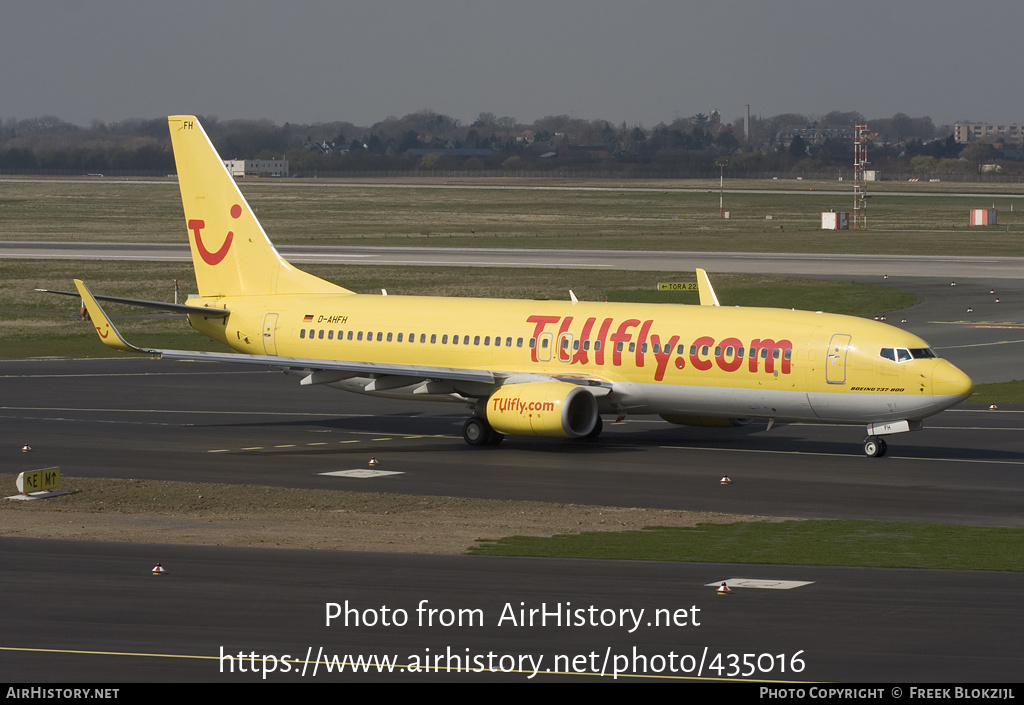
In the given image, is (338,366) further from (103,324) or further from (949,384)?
(949,384)

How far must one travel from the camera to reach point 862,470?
4100 cm

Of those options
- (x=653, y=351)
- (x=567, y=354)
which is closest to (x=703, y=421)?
(x=653, y=351)

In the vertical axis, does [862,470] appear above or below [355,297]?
below

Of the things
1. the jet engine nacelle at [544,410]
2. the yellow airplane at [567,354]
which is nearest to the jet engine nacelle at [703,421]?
the yellow airplane at [567,354]

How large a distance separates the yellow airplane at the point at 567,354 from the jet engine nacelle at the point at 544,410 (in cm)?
4

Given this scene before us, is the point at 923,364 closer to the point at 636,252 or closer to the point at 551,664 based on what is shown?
the point at 551,664

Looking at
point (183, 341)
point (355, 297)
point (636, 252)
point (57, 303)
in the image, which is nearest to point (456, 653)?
point (355, 297)

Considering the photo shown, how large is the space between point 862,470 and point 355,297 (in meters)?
18.9

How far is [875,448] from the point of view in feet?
141

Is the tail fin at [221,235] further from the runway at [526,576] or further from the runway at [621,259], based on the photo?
the runway at [621,259]

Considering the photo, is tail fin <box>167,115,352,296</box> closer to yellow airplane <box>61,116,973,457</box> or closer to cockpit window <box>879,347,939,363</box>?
yellow airplane <box>61,116,973,457</box>

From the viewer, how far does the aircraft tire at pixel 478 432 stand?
4559 cm

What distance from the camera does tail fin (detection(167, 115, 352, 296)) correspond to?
51.8 metres

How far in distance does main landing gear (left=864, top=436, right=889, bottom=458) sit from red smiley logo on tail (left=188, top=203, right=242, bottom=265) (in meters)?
23.7
